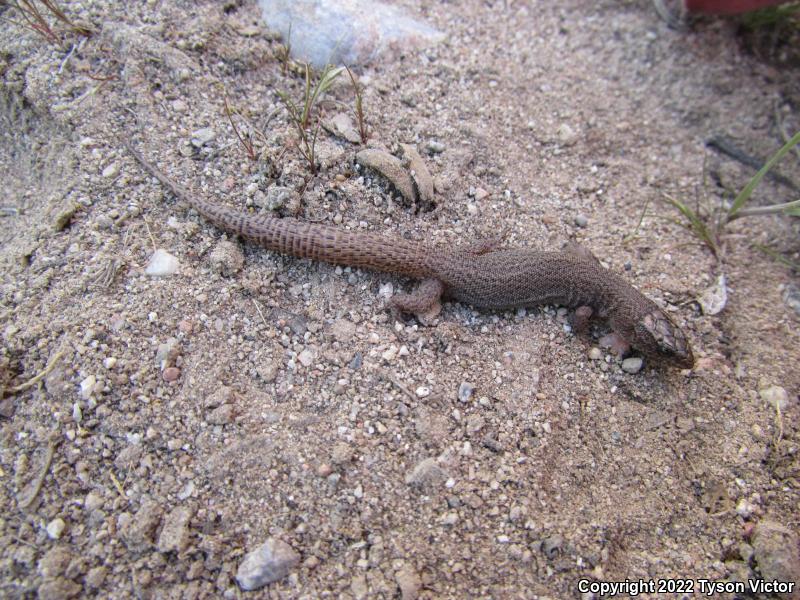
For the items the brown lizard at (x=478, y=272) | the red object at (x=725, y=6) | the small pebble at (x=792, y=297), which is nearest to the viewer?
the brown lizard at (x=478, y=272)

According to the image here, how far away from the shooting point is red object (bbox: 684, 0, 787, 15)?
16.5 ft

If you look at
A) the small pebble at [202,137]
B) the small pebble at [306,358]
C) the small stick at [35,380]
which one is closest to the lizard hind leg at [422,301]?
the small pebble at [306,358]

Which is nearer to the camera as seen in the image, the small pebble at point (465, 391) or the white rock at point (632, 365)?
the small pebble at point (465, 391)

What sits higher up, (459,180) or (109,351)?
(459,180)

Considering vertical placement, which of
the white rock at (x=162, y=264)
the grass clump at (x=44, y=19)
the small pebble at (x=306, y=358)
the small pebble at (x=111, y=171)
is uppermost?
the grass clump at (x=44, y=19)

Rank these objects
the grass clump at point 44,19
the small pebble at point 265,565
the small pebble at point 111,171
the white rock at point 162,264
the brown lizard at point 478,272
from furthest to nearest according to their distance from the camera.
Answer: the grass clump at point 44,19 → the small pebble at point 111,171 → the brown lizard at point 478,272 → the white rock at point 162,264 → the small pebble at point 265,565

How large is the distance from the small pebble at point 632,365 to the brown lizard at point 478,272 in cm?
11

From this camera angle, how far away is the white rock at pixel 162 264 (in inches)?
145

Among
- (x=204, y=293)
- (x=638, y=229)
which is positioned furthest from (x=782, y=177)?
(x=204, y=293)

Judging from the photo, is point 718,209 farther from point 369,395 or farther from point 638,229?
point 369,395

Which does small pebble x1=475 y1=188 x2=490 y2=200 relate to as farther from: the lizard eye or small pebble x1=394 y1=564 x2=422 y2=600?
small pebble x1=394 y1=564 x2=422 y2=600

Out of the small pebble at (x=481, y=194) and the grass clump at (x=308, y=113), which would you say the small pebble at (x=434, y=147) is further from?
the grass clump at (x=308, y=113)

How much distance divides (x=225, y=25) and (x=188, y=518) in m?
4.09

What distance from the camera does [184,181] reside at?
3.99m
